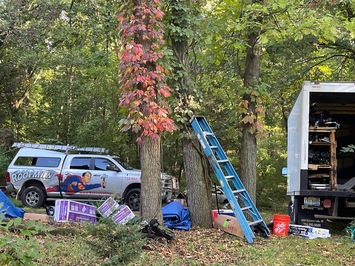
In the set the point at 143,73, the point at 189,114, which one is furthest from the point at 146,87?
the point at 189,114

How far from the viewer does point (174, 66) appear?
7973 millimetres

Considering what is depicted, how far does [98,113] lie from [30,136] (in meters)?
4.60

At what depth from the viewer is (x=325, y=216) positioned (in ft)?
26.6

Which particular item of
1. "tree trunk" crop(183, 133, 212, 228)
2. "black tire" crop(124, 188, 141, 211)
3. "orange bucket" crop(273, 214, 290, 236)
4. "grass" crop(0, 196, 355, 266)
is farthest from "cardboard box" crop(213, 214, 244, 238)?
"black tire" crop(124, 188, 141, 211)

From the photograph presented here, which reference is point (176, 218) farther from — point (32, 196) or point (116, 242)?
point (32, 196)

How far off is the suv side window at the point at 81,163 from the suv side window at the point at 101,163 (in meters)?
0.26

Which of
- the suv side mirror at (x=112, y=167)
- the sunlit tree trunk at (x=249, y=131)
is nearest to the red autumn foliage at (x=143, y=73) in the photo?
the sunlit tree trunk at (x=249, y=131)

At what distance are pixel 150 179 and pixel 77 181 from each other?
6.09 meters

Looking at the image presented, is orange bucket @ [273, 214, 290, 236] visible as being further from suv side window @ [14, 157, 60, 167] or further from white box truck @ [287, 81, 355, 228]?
suv side window @ [14, 157, 60, 167]

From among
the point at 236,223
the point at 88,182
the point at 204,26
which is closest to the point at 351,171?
the point at 236,223

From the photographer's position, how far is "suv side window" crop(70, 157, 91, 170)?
42.0 ft

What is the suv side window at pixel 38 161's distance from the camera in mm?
12922

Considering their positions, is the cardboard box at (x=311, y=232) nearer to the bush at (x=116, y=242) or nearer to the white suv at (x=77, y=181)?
the bush at (x=116, y=242)

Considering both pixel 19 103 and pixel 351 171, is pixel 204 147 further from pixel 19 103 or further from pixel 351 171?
pixel 19 103
